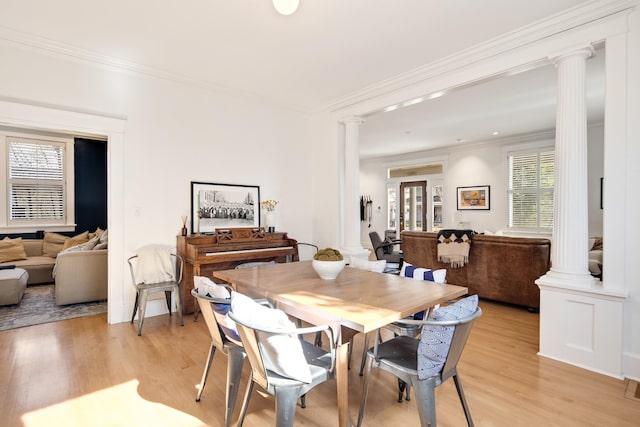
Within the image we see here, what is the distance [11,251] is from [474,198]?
352 inches

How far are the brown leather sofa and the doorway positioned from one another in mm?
4217

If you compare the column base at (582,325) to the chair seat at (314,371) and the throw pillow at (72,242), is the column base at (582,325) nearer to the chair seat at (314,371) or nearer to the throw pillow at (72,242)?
the chair seat at (314,371)

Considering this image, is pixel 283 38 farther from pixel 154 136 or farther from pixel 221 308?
pixel 221 308

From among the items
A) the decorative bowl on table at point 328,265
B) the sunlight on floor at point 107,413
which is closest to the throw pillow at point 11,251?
the sunlight on floor at point 107,413

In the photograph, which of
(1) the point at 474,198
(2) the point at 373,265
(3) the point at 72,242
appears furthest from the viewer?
(1) the point at 474,198

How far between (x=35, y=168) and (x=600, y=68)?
8.87m

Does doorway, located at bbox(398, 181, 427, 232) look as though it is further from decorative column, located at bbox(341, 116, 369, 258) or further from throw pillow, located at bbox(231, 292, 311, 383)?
throw pillow, located at bbox(231, 292, 311, 383)

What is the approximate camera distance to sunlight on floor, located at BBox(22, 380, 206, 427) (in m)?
1.95

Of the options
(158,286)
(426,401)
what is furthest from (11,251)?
(426,401)

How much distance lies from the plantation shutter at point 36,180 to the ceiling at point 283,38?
3935mm

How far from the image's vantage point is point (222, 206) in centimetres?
445

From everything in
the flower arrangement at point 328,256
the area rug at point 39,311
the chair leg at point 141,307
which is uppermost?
the flower arrangement at point 328,256

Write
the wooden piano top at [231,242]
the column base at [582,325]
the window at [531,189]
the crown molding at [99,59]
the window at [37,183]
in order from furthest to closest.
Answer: the window at [531,189], the window at [37,183], the wooden piano top at [231,242], the crown molding at [99,59], the column base at [582,325]

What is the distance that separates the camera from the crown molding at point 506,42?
2580 mm
